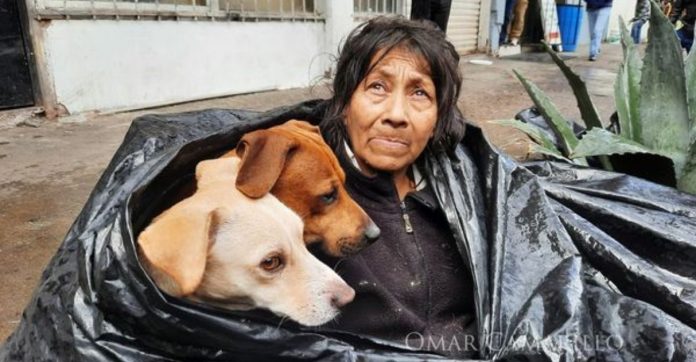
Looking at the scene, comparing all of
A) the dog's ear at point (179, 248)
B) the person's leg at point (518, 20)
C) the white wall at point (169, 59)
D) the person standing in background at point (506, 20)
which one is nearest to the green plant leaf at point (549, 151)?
the dog's ear at point (179, 248)

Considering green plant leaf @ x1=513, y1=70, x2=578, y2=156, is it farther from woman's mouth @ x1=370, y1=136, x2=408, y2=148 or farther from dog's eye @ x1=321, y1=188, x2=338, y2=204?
dog's eye @ x1=321, y1=188, x2=338, y2=204

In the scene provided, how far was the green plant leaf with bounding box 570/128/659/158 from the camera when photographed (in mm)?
2195

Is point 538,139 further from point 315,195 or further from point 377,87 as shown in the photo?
point 315,195

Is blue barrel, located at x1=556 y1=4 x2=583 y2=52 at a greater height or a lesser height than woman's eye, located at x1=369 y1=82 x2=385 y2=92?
lesser

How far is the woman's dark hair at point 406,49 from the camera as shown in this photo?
5.49 feet

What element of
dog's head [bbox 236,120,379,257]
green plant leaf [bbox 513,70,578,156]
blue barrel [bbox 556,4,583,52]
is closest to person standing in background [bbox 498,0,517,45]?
blue barrel [bbox 556,4,583,52]

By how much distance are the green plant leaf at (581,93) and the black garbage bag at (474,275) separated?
71 centimetres

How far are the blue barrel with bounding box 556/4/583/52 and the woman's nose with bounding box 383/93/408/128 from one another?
38.3 ft

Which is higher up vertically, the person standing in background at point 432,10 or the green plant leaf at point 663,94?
the person standing in background at point 432,10

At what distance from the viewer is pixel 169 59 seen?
17.3ft

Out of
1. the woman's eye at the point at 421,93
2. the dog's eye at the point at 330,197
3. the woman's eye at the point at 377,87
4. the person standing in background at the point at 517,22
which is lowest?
the person standing in background at the point at 517,22

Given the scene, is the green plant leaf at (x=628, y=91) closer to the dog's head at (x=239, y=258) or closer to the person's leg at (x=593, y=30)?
the dog's head at (x=239, y=258)

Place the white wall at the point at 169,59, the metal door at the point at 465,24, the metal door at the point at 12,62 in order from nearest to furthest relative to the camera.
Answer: the metal door at the point at 12,62 → the white wall at the point at 169,59 → the metal door at the point at 465,24

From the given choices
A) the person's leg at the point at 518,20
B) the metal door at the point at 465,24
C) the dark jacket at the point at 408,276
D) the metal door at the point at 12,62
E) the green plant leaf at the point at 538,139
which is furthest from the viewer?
the person's leg at the point at 518,20
